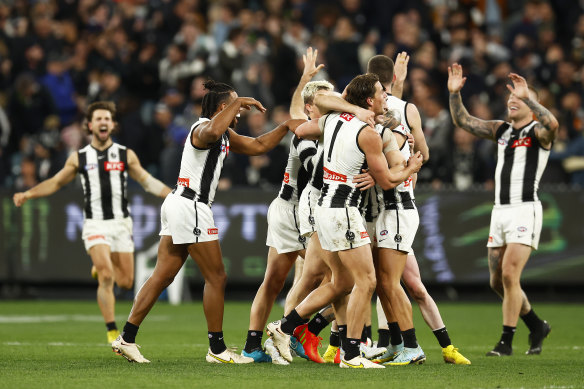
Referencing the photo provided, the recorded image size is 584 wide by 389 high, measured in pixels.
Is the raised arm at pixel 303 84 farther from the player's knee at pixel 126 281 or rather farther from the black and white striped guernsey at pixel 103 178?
the player's knee at pixel 126 281

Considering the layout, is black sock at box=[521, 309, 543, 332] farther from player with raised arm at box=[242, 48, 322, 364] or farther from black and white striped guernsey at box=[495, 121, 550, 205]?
player with raised arm at box=[242, 48, 322, 364]

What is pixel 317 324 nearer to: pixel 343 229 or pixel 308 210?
pixel 308 210

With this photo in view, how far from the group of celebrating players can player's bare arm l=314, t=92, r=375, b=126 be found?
1cm

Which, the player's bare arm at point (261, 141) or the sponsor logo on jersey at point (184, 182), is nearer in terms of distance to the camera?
the sponsor logo on jersey at point (184, 182)

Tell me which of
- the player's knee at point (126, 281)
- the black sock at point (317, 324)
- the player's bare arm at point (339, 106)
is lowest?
the black sock at point (317, 324)

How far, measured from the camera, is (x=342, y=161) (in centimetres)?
890

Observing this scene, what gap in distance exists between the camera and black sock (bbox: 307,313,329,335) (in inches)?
392

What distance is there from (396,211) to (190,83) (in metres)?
11.9

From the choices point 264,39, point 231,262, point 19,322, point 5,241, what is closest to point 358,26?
point 264,39

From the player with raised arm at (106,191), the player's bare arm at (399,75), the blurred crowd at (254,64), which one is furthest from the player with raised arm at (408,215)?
the blurred crowd at (254,64)

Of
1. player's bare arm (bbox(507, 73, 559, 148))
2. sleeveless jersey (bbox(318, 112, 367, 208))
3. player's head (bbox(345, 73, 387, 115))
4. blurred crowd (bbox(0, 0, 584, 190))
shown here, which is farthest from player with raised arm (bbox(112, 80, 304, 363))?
blurred crowd (bbox(0, 0, 584, 190))

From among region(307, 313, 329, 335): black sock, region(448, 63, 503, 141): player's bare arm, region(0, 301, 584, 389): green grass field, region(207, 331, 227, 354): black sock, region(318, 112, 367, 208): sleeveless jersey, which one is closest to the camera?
region(0, 301, 584, 389): green grass field

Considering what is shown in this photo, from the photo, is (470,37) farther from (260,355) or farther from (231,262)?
(260,355)

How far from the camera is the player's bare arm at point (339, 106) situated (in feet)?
29.1
